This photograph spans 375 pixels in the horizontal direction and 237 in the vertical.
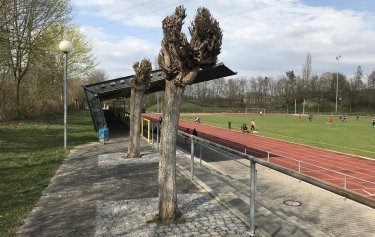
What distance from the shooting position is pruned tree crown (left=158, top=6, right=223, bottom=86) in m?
5.87

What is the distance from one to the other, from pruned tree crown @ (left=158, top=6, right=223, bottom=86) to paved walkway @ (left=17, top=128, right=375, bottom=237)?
2.33 m

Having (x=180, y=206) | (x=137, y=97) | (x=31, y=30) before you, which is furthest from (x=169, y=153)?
(x=31, y=30)

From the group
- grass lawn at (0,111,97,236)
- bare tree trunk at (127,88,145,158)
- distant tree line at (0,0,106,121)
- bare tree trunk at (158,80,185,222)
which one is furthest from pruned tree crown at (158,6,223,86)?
distant tree line at (0,0,106,121)

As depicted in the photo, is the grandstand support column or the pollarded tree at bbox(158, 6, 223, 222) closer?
the grandstand support column

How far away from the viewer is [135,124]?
539 inches

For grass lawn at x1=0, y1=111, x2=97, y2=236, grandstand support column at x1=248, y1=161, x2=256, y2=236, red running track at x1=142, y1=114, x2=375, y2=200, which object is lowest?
red running track at x1=142, y1=114, x2=375, y2=200

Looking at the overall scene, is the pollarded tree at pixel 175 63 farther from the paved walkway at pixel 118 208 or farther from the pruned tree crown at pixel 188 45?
the paved walkway at pixel 118 208

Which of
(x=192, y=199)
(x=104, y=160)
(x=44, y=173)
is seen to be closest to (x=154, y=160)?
(x=104, y=160)

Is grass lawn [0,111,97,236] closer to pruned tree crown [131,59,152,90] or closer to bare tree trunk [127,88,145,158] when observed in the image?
bare tree trunk [127,88,145,158]

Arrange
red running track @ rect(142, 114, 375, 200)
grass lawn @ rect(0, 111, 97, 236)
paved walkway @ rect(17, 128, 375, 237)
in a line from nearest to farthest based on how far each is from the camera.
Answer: paved walkway @ rect(17, 128, 375, 237), grass lawn @ rect(0, 111, 97, 236), red running track @ rect(142, 114, 375, 200)

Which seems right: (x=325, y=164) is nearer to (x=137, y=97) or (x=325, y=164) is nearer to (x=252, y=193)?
(x=137, y=97)

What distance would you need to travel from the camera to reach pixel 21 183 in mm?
9828

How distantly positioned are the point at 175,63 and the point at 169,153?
151 centimetres

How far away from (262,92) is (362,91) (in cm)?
3054
